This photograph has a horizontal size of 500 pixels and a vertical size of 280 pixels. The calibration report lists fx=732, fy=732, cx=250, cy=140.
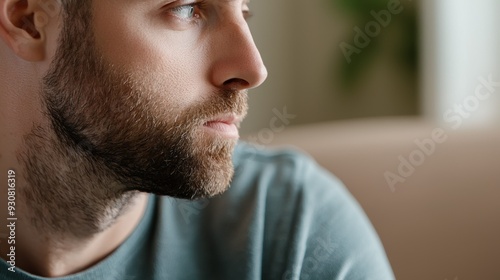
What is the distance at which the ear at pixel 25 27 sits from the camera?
881 millimetres

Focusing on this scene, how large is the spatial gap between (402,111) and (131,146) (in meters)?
1.49

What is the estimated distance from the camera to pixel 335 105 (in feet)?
7.52

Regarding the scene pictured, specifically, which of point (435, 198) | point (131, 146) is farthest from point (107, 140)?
point (435, 198)

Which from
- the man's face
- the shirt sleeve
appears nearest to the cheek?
the man's face

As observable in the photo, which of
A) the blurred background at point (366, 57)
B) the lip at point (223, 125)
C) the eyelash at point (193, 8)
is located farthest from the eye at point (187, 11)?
the blurred background at point (366, 57)

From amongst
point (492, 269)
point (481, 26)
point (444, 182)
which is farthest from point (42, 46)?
point (481, 26)

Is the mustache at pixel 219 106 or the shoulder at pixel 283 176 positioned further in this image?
the shoulder at pixel 283 176

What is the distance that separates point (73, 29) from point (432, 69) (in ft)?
4.68

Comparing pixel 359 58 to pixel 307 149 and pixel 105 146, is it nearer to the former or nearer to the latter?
pixel 307 149

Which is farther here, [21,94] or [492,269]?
[492,269]

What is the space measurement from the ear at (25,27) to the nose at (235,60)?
21 cm

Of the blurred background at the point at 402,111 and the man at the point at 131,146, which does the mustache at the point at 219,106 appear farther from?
the blurred background at the point at 402,111

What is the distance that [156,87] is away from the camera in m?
0.88

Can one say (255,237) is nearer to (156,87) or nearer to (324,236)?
(324,236)
